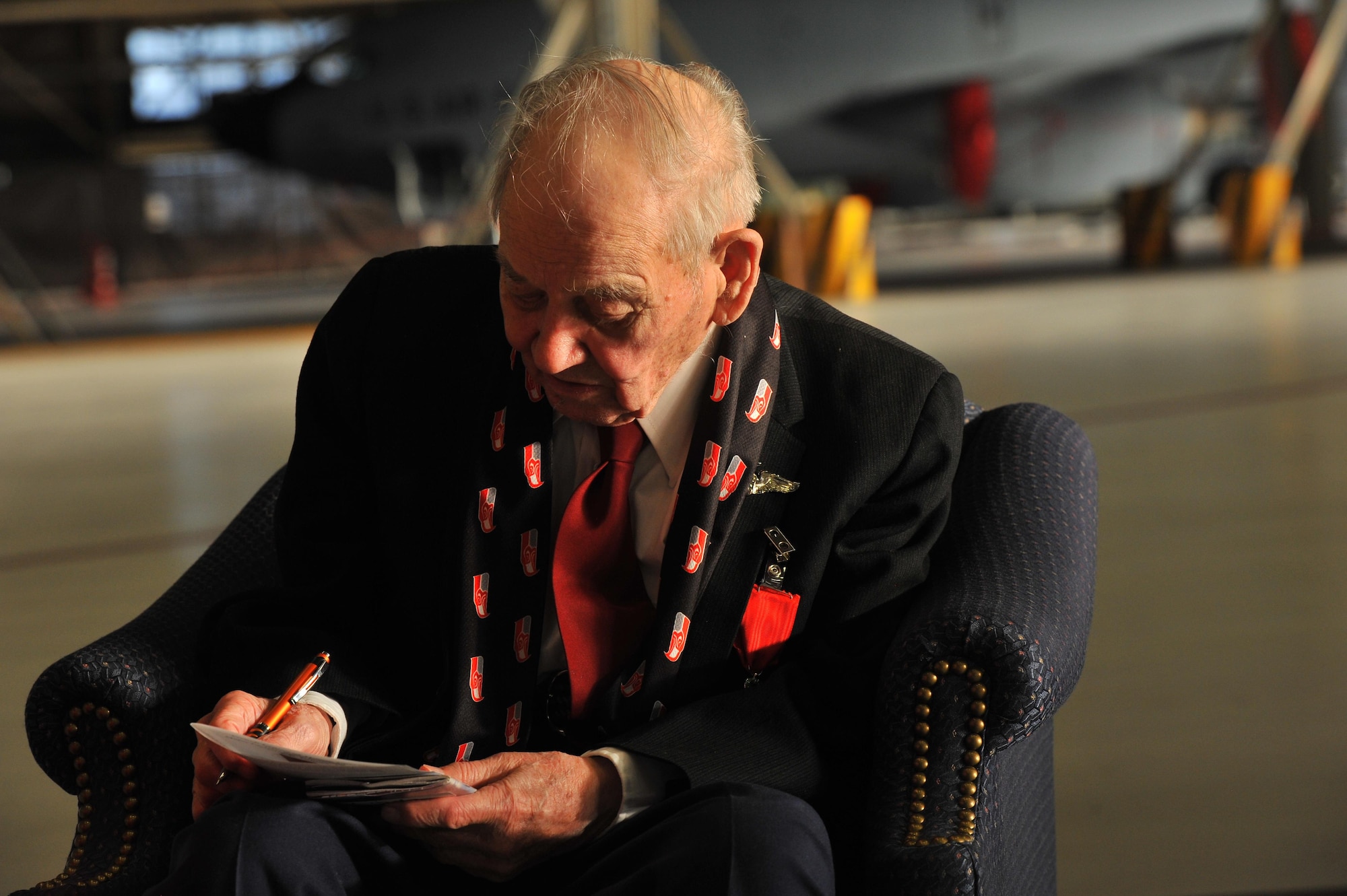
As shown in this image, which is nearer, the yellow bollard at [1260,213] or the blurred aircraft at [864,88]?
the yellow bollard at [1260,213]

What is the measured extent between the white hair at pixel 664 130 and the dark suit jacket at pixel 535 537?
0.15 meters

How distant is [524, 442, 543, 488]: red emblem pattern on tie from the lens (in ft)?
3.77

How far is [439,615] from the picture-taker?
1.20m

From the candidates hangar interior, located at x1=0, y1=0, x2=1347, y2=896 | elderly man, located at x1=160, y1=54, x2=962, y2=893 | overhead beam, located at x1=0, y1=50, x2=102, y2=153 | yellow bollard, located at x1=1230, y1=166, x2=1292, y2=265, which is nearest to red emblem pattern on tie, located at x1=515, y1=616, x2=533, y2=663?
elderly man, located at x1=160, y1=54, x2=962, y2=893

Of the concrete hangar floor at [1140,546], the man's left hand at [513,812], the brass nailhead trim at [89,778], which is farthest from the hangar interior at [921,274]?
the brass nailhead trim at [89,778]

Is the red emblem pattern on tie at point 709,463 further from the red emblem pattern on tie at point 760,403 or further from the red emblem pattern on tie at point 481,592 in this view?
the red emblem pattern on tie at point 481,592

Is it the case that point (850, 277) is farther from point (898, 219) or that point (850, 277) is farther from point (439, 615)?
point (898, 219)

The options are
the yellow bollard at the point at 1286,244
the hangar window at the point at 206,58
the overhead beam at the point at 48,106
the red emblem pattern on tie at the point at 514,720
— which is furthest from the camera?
the hangar window at the point at 206,58

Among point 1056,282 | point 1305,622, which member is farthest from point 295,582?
point 1056,282

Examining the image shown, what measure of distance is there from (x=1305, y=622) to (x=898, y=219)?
2276 centimetres

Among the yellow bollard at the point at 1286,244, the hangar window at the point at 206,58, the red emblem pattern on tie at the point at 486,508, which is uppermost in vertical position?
the hangar window at the point at 206,58

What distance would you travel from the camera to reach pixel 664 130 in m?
1.03

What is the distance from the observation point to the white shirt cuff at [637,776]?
1.08 m

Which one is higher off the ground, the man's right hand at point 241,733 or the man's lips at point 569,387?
the man's lips at point 569,387
